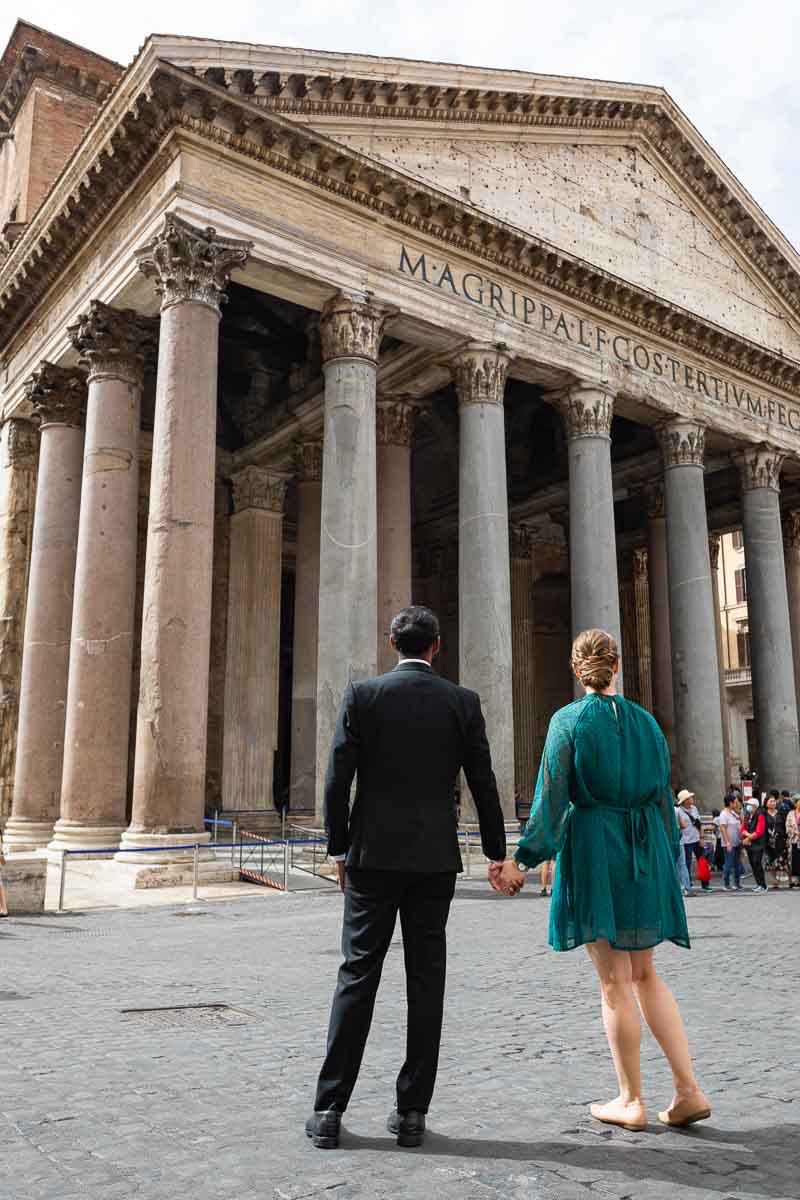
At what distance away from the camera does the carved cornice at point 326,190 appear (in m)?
14.4

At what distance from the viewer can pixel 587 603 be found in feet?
61.9

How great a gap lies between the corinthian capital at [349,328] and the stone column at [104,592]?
3.09 meters

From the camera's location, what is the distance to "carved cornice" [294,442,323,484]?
21.2 m

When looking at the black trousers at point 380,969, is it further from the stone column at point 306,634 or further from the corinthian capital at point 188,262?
the stone column at point 306,634

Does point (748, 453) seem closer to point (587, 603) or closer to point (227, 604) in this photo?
point (587, 603)

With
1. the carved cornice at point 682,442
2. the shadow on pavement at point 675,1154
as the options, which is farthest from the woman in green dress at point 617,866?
the carved cornice at point 682,442

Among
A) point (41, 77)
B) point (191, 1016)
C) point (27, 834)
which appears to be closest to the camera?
point (191, 1016)

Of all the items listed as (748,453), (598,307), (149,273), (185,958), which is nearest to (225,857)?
(185,958)

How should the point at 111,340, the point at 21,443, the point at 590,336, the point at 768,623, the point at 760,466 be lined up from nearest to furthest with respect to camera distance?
the point at 111,340
the point at 590,336
the point at 21,443
the point at 768,623
the point at 760,466

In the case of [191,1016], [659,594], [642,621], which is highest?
[642,621]

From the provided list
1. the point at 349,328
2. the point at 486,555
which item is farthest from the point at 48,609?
the point at 486,555

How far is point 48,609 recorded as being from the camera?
17.7 m

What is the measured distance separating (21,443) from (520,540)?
1408 centimetres

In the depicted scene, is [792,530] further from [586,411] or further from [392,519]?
[392,519]
